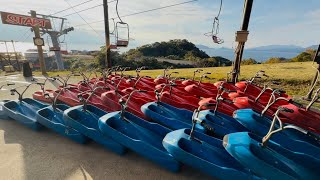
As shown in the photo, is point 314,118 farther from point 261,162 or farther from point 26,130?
point 26,130

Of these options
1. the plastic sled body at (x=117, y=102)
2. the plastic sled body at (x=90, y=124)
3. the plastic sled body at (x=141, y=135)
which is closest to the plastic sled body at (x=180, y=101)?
the plastic sled body at (x=117, y=102)

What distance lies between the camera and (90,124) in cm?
348

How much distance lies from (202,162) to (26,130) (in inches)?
134

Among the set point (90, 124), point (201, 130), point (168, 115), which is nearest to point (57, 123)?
point (90, 124)

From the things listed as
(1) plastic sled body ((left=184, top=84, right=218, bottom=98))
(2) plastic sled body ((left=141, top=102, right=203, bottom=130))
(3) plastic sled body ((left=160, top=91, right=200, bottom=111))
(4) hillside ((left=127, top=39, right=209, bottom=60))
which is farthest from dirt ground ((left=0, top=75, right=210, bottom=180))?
(4) hillside ((left=127, top=39, right=209, bottom=60))

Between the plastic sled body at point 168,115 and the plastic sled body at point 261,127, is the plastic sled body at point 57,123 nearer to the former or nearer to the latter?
the plastic sled body at point 168,115

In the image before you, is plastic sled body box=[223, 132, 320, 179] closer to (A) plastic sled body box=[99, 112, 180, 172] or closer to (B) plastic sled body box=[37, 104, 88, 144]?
(A) plastic sled body box=[99, 112, 180, 172]

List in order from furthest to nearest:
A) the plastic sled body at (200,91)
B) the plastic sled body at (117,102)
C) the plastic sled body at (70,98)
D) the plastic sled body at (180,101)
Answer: the plastic sled body at (200,91) → the plastic sled body at (70,98) → the plastic sled body at (180,101) → the plastic sled body at (117,102)

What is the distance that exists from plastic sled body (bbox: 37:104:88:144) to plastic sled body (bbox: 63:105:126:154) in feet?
0.41

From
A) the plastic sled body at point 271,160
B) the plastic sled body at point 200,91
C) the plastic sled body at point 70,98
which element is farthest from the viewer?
the plastic sled body at point 200,91

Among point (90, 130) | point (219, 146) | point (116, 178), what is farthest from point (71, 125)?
point (219, 146)

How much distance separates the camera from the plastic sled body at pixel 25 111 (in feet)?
12.2

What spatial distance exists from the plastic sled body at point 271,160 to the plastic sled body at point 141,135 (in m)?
0.81

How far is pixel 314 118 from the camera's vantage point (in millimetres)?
Result: 3121
